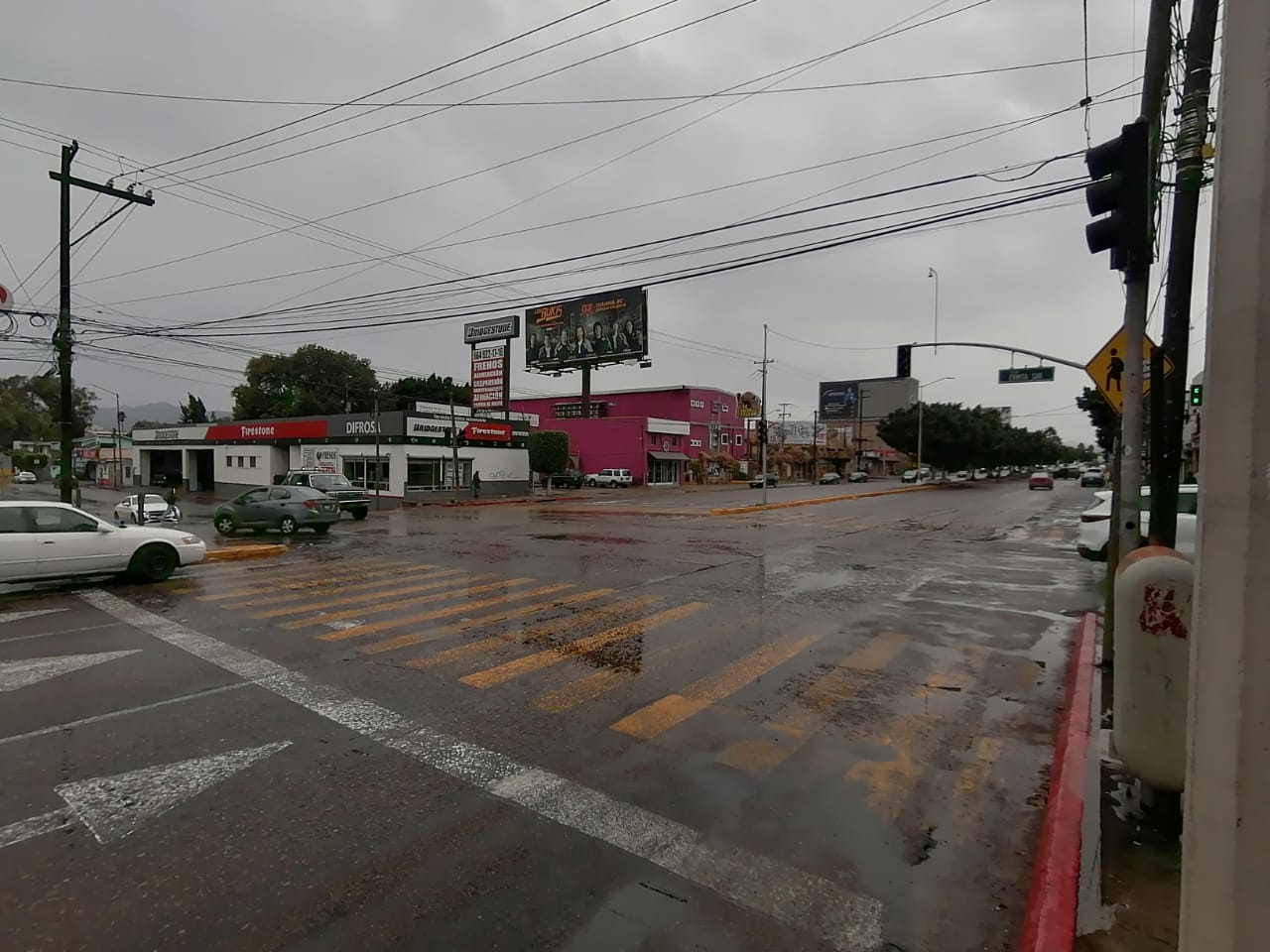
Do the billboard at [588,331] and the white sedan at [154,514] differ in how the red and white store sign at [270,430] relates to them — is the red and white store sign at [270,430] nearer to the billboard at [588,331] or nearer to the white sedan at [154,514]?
the white sedan at [154,514]

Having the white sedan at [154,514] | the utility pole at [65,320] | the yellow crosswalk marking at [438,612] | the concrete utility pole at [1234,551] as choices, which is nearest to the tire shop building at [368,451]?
the white sedan at [154,514]

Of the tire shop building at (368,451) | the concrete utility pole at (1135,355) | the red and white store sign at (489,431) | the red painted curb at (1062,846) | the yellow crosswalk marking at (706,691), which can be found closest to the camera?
the red painted curb at (1062,846)

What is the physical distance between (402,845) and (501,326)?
45.0 meters

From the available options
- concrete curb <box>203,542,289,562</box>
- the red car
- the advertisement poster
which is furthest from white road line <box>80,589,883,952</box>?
the red car

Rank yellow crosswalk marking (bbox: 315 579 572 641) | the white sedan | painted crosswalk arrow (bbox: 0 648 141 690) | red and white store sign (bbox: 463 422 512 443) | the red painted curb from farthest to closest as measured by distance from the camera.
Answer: red and white store sign (bbox: 463 422 512 443) → the white sedan → yellow crosswalk marking (bbox: 315 579 572 641) → painted crosswalk arrow (bbox: 0 648 141 690) → the red painted curb

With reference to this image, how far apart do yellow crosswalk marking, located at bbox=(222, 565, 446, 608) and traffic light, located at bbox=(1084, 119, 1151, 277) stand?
11087 millimetres

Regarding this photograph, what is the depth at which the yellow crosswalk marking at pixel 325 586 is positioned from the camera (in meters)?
10.3

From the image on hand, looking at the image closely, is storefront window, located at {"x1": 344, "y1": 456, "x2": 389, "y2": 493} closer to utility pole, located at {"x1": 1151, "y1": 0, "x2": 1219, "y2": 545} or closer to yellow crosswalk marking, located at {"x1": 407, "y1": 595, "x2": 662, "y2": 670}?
yellow crosswalk marking, located at {"x1": 407, "y1": 595, "x2": 662, "y2": 670}

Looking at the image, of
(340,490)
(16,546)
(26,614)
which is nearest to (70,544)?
(16,546)

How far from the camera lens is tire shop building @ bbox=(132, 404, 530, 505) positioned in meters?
40.2

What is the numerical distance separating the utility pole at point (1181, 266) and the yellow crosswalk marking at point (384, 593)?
32.6 ft

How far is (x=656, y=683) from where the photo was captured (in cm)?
648

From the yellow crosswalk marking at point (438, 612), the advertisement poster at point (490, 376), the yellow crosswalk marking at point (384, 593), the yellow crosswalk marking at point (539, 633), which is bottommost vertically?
the yellow crosswalk marking at point (384, 593)

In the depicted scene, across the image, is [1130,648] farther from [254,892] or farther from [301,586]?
[301,586]
